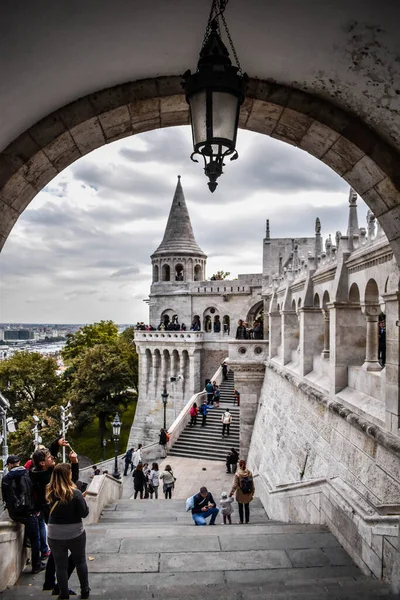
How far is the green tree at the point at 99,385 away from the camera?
103ft

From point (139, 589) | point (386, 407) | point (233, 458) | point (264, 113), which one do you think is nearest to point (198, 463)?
point (233, 458)

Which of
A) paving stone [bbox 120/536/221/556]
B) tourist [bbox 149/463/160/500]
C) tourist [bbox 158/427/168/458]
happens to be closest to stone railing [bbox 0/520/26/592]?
paving stone [bbox 120/536/221/556]

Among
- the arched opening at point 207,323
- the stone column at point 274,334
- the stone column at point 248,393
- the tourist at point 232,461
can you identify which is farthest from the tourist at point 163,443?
the arched opening at point 207,323

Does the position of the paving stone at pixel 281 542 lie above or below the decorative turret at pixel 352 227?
below

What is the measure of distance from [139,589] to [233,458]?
45.7 feet

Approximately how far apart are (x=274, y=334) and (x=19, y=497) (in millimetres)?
14246

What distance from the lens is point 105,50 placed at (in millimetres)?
3504

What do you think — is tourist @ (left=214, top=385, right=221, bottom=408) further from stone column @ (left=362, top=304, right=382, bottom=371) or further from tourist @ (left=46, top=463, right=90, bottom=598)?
tourist @ (left=46, top=463, right=90, bottom=598)

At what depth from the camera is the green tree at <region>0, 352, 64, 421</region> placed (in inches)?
1264

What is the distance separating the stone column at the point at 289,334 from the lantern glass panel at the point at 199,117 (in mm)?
11930

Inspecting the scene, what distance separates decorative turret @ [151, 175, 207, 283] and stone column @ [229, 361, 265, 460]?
20340mm

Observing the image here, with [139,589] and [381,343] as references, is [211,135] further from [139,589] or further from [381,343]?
[381,343]

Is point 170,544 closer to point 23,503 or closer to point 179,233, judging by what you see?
point 23,503

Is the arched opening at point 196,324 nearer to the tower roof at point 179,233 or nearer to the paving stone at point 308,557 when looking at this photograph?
the tower roof at point 179,233
